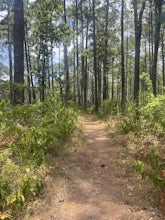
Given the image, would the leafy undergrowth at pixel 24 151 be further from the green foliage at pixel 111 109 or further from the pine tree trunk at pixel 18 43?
the green foliage at pixel 111 109

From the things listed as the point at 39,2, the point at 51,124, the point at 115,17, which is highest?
the point at 115,17

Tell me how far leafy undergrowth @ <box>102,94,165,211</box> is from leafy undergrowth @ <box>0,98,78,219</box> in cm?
171

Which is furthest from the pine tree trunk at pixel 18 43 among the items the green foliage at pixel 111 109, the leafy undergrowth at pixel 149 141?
the green foliage at pixel 111 109

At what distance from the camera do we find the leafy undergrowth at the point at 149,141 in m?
4.55

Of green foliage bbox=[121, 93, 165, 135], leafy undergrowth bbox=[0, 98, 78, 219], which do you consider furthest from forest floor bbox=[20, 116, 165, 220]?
green foliage bbox=[121, 93, 165, 135]

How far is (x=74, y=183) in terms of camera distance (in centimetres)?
514

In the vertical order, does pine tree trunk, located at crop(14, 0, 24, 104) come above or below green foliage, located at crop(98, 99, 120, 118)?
above

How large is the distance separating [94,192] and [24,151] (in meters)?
1.66

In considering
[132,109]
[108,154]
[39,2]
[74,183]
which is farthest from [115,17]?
[74,183]

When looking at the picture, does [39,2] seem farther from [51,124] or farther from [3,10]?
[3,10]

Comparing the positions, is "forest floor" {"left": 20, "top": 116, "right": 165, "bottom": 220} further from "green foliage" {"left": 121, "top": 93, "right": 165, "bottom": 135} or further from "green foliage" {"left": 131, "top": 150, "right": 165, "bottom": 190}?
"green foliage" {"left": 121, "top": 93, "right": 165, "bottom": 135}

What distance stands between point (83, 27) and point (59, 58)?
49.4 ft

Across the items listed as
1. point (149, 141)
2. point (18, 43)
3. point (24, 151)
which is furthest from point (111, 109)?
point (24, 151)

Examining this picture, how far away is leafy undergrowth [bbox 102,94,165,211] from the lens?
14.9ft
